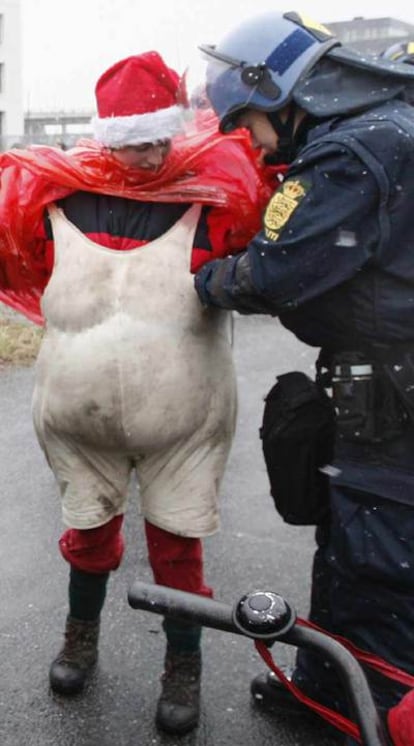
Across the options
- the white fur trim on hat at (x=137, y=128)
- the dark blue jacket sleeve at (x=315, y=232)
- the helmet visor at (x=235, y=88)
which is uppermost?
the helmet visor at (x=235, y=88)

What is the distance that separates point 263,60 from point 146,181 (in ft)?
1.66

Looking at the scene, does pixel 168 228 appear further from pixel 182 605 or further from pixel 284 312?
pixel 182 605

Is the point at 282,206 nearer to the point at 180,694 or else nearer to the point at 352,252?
the point at 352,252

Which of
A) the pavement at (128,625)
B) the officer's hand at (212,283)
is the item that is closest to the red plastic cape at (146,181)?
the officer's hand at (212,283)

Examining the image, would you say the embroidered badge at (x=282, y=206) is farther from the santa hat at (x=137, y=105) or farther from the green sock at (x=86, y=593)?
the green sock at (x=86, y=593)

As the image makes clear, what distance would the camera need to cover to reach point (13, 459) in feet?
17.8

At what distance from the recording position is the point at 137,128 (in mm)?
2596

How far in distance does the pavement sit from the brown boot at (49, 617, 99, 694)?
0.05 meters

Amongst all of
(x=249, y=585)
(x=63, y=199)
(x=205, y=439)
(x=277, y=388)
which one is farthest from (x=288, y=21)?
(x=249, y=585)

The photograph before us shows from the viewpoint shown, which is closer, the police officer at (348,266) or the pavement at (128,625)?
the police officer at (348,266)

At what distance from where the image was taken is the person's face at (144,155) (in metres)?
2.67

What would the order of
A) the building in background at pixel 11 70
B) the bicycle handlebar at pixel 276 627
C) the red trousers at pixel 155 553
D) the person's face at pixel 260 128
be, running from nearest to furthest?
the bicycle handlebar at pixel 276 627, the person's face at pixel 260 128, the red trousers at pixel 155 553, the building in background at pixel 11 70

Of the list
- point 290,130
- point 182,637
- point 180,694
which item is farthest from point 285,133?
point 180,694

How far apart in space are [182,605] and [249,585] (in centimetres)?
247
